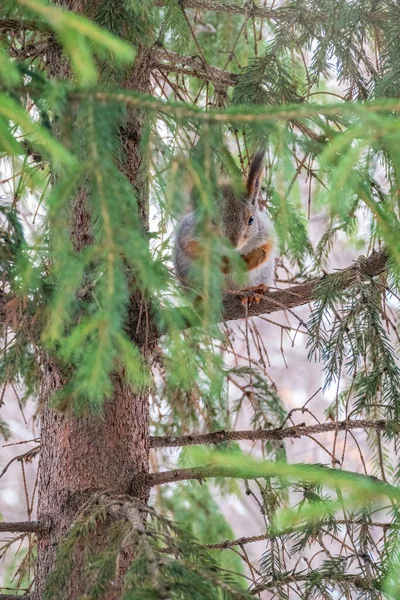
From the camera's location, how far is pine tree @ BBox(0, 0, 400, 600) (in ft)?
4.50

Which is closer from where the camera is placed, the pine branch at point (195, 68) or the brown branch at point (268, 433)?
the brown branch at point (268, 433)

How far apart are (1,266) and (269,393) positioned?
4.90 feet

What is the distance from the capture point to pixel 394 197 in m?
1.83

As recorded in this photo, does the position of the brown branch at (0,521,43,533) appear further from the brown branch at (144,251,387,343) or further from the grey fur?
the grey fur

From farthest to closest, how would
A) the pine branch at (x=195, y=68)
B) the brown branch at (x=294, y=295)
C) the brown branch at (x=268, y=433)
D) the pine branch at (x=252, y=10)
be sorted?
the pine branch at (x=195, y=68)
the pine branch at (x=252, y=10)
the brown branch at (x=294, y=295)
the brown branch at (x=268, y=433)

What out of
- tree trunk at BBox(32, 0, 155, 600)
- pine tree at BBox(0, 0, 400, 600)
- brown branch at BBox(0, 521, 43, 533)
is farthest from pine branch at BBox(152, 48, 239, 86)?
brown branch at BBox(0, 521, 43, 533)

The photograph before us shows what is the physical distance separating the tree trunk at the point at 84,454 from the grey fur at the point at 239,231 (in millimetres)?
363

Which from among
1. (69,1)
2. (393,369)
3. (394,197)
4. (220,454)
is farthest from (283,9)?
(220,454)

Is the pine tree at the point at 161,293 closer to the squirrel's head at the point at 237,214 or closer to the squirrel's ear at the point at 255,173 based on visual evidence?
the squirrel's ear at the point at 255,173

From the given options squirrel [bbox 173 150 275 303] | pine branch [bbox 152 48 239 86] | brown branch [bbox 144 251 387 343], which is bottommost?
brown branch [bbox 144 251 387 343]

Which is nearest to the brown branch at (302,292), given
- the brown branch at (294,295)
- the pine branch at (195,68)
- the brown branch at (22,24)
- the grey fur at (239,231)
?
the brown branch at (294,295)

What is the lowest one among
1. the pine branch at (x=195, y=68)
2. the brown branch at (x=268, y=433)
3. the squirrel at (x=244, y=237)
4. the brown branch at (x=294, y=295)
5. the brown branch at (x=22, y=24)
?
the brown branch at (x=268, y=433)

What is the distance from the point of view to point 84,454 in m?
2.17

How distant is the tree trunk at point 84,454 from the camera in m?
2.12
